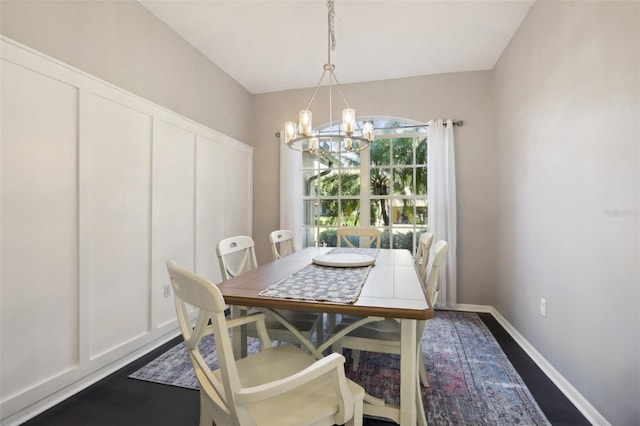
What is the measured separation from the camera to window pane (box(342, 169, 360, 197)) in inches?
148

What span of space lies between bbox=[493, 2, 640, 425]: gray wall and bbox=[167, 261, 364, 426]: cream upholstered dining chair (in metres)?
1.37

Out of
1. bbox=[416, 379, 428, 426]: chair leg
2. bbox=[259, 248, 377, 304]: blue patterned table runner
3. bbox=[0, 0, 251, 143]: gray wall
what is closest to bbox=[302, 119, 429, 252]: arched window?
bbox=[0, 0, 251, 143]: gray wall

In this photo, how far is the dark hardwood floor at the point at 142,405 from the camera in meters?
1.57

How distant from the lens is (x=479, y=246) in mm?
3326

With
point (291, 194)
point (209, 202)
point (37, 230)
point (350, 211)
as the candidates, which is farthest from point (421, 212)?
point (37, 230)

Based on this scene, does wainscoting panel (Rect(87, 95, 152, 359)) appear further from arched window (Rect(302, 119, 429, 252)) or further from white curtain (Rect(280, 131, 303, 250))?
arched window (Rect(302, 119, 429, 252))

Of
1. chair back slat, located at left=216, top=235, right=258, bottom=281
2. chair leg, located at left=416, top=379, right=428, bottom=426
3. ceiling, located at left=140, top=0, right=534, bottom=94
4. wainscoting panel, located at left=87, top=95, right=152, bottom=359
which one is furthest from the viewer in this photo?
ceiling, located at left=140, top=0, right=534, bottom=94

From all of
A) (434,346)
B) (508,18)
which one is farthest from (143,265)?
(508,18)

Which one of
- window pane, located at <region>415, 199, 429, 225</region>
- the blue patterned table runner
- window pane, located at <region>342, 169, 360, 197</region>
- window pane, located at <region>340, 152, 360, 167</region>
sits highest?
window pane, located at <region>340, 152, 360, 167</region>

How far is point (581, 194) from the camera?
67.3 inches

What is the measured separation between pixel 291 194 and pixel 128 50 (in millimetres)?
2109

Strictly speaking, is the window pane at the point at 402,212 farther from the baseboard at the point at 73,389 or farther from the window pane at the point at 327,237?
the baseboard at the point at 73,389

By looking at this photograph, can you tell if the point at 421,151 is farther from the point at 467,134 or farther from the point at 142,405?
the point at 142,405

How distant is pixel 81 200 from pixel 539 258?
311 centimetres
